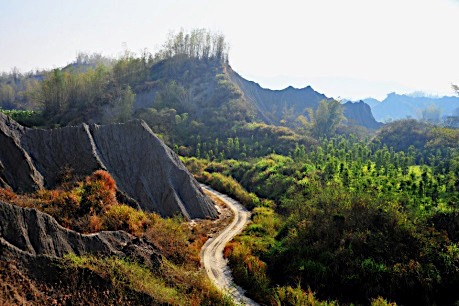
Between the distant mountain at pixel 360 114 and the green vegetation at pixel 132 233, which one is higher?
the distant mountain at pixel 360 114

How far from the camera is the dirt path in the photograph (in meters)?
14.8

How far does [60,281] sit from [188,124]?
52781 millimetres

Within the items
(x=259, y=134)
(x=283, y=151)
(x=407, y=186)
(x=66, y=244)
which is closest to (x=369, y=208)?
(x=407, y=186)

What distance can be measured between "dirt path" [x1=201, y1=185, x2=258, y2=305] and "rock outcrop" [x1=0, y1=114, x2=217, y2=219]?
242 centimetres

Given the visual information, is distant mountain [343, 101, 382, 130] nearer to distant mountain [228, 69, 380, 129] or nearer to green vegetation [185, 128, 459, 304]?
distant mountain [228, 69, 380, 129]

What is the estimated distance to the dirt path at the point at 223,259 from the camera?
14.8 m

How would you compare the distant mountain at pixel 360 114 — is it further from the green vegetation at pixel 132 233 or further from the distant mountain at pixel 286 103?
the green vegetation at pixel 132 233

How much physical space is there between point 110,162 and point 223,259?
10.4 m

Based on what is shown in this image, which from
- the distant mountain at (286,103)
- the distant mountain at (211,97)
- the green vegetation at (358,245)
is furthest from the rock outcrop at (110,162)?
the distant mountain at (286,103)

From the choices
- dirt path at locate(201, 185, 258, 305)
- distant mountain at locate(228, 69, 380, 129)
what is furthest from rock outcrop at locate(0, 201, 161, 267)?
distant mountain at locate(228, 69, 380, 129)

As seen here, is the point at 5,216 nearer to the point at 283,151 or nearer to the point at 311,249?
the point at 311,249

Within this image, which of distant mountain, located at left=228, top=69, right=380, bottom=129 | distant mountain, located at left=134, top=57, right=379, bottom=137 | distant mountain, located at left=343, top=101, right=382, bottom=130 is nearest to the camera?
distant mountain, located at left=134, top=57, right=379, bottom=137

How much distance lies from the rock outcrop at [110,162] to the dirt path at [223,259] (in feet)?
7.93

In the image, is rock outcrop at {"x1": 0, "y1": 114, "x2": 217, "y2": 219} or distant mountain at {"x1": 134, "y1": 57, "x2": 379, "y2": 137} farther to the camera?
distant mountain at {"x1": 134, "y1": 57, "x2": 379, "y2": 137}
